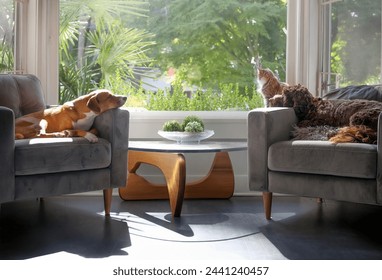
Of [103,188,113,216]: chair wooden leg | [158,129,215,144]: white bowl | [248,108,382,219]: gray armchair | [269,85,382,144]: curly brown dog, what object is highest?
[269,85,382,144]: curly brown dog

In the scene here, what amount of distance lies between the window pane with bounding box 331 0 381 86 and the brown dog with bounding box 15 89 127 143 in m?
1.68

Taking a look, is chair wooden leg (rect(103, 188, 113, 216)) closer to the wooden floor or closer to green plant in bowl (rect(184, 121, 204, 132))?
the wooden floor

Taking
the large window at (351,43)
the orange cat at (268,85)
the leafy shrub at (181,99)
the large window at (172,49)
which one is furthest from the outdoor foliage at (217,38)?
the orange cat at (268,85)

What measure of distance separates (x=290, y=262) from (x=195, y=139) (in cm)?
147

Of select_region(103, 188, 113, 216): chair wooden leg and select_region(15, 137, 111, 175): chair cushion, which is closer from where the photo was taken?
select_region(15, 137, 111, 175): chair cushion

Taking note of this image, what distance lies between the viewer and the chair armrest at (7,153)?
2.87 metres

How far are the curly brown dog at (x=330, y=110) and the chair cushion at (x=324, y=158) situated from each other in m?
0.15

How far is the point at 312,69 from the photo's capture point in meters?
4.53

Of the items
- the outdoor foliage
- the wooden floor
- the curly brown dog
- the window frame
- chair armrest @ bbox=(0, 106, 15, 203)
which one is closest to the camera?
the wooden floor

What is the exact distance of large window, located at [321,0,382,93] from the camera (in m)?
4.01

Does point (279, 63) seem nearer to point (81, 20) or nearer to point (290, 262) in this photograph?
point (81, 20)

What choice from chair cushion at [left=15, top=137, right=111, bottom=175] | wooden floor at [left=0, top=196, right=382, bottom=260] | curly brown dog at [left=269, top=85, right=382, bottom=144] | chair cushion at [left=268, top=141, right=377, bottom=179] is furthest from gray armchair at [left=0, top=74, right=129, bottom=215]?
curly brown dog at [left=269, top=85, right=382, bottom=144]

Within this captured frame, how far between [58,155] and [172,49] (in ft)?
7.16

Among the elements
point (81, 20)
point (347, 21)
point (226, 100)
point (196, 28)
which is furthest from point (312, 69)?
point (81, 20)
